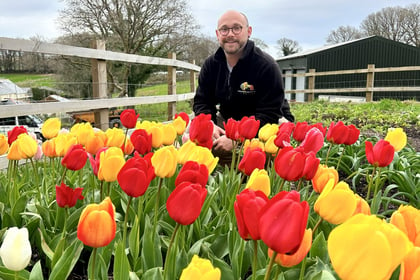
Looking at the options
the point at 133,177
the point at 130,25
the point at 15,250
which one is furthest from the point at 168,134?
the point at 130,25

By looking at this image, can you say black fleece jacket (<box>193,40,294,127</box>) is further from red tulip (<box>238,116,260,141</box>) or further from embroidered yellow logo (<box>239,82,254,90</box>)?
red tulip (<box>238,116,260,141</box>)

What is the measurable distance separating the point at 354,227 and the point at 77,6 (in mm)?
16541

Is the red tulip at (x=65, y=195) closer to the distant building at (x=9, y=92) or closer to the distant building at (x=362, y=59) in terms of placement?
the distant building at (x=9, y=92)

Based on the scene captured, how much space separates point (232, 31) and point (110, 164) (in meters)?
2.36

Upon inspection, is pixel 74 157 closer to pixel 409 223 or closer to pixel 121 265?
pixel 121 265

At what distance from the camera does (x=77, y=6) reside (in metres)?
15.2

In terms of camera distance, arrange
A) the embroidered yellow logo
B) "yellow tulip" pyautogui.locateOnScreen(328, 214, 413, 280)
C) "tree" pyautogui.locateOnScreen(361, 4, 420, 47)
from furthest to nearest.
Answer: "tree" pyautogui.locateOnScreen(361, 4, 420, 47) < the embroidered yellow logo < "yellow tulip" pyautogui.locateOnScreen(328, 214, 413, 280)

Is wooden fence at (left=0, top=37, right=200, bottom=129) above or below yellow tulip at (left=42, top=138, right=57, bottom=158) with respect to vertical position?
above

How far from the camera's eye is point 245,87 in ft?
11.1

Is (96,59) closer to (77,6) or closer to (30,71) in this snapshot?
(30,71)

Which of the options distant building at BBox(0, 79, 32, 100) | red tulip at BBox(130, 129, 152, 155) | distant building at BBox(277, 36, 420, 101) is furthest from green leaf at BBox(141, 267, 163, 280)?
distant building at BBox(277, 36, 420, 101)

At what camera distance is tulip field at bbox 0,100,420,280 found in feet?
1.84

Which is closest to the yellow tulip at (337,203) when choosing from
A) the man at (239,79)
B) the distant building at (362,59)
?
the man at (239,79)

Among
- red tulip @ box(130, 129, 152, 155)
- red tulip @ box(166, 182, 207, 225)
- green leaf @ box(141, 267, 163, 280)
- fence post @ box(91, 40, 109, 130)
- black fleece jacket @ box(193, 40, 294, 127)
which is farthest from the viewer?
fence post @ box(91, 40, 109, 130)
